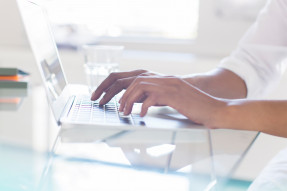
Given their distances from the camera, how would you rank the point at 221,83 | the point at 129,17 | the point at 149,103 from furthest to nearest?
1. the point at 129,17
2. the point at 221,83
3. the point at 149,103

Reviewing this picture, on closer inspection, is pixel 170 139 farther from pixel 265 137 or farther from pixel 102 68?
pixel 265 137

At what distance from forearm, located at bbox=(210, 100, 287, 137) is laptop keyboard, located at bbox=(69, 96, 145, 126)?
0.15m

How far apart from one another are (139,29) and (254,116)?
132 cm

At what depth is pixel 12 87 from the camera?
1.17 meters

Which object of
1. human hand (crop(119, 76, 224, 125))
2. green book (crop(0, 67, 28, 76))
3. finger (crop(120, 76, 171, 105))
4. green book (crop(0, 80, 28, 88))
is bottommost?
green book (crop(0, 80, 28, 88))

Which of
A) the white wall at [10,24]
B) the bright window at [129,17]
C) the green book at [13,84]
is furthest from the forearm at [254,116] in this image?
the white wall at [10,24]

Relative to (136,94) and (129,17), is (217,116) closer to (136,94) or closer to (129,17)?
(136,94)

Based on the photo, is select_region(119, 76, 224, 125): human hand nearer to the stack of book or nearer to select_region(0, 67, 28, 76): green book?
the stack of book

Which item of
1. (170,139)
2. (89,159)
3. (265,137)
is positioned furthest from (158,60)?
(89,159)

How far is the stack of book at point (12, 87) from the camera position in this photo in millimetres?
1021

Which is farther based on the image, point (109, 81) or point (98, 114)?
point (109, 81)

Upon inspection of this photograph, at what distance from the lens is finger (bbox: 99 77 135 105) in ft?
2.97

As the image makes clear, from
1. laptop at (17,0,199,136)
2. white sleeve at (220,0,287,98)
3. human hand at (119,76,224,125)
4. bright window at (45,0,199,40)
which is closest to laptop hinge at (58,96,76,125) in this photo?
laptop at (17,0,199,136)

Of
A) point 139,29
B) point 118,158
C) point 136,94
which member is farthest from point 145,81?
point 139,29
